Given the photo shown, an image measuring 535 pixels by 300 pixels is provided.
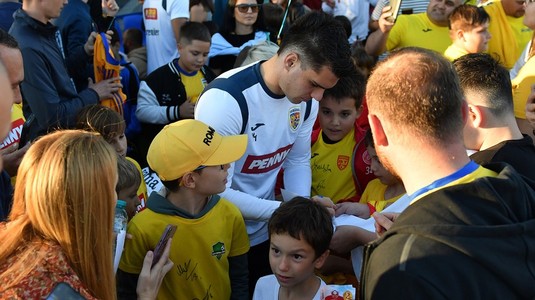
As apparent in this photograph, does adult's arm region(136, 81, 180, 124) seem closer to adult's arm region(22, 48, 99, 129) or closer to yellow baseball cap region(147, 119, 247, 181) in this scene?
adult's arm region(22, 48, 99, 129)

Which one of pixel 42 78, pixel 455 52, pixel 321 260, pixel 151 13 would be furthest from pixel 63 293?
pixel 151 13

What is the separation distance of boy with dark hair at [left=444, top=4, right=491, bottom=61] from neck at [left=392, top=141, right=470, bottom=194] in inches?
145

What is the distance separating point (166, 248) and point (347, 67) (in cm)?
139

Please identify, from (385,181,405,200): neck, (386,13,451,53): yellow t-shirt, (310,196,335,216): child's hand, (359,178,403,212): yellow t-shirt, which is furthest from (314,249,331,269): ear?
(386,13,451,53): yellow t-shirt

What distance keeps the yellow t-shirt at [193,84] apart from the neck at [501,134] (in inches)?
135

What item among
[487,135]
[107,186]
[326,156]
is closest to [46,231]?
[107,186]

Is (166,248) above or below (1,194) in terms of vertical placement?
below

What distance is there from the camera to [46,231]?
1984mm

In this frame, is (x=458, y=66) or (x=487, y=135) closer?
(x=487, y=135)

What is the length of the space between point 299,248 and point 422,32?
3.79 meters

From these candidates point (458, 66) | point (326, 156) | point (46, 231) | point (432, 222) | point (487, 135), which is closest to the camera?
point (432, 222)

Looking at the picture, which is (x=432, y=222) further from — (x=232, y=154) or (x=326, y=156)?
(x=326, y=156)

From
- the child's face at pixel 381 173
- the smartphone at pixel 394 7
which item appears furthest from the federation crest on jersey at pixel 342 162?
the smartphone at pixel 394 7

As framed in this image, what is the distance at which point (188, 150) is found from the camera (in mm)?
3119
